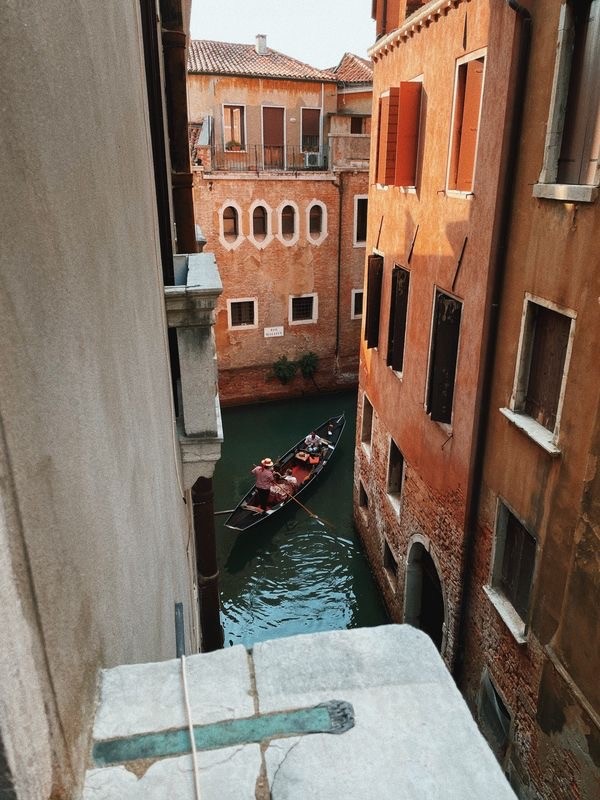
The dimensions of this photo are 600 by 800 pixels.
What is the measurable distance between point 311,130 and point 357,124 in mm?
1614

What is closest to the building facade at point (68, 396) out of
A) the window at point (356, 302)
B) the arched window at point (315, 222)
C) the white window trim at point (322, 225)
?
the white window trim at point (322, 225)

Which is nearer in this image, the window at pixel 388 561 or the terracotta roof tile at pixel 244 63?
the window at pixel 388 561

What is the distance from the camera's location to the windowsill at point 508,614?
6.35 m

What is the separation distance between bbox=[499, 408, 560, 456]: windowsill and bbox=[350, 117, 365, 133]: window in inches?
685

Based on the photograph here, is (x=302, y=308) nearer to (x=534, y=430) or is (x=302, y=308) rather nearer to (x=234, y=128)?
(x=234, y=128)

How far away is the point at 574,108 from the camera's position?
5.28 m

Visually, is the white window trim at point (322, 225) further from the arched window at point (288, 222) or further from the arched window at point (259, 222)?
the arched window at point (259, 222)

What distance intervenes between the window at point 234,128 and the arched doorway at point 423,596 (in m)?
15.8

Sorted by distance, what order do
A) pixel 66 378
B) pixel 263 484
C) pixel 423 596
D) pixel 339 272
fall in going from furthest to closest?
pixel 339 272, pixel 263 484, pixel 423 596, pixel 66 378

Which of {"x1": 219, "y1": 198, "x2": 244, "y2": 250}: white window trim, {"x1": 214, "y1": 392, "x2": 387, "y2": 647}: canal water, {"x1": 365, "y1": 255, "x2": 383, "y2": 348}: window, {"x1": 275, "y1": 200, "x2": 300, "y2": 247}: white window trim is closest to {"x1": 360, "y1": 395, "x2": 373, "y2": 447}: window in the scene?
{"x1": 365, "y1": 255, "x2": 383, "y2": 348}: window

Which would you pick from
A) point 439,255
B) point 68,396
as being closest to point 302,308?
point 439,255

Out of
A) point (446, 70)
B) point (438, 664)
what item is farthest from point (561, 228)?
point (438, 664)

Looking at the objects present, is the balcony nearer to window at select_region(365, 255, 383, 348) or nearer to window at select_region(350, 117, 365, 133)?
window at select_region(350, 117, 365, 133)

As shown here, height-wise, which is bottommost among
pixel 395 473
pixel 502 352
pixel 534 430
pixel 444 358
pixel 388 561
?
pixel 388 561
